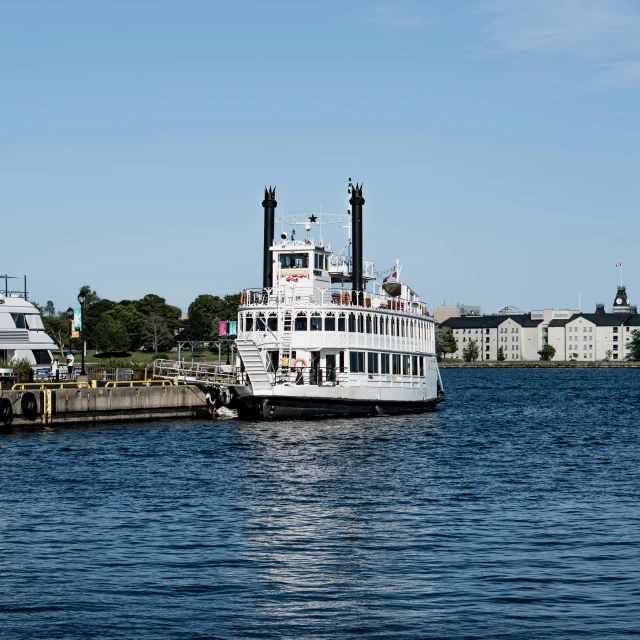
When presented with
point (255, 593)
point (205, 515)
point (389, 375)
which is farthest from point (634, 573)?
point (389, 375)

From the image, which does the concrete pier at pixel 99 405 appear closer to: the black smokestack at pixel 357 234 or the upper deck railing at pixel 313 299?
the upper deck railing at pixel 313 299

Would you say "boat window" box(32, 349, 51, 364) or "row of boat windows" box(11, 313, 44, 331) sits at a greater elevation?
"row of boat windows" box(11, 313, 44, 331)

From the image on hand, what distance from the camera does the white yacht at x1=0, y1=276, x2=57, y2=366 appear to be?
6919 cm

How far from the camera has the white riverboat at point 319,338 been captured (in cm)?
5666

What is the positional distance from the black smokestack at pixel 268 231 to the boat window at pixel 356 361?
7526mm

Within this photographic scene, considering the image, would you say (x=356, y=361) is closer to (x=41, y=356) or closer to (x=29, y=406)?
(x=29, y=406)

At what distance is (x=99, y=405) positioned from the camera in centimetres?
5566

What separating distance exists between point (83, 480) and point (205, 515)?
25.1ft

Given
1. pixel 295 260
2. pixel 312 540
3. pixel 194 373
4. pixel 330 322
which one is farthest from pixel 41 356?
pixel 312 540

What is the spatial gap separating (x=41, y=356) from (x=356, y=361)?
2457 cm

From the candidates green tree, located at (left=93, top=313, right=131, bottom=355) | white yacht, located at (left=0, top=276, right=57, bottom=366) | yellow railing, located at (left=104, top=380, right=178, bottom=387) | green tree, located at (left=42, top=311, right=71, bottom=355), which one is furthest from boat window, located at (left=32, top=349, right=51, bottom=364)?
green tree, located at (left=93, top=313, right=131, bottom=355)

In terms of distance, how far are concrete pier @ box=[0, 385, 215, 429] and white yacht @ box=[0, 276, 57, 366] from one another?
13.3 metres

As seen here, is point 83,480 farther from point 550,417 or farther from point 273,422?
point 550,417

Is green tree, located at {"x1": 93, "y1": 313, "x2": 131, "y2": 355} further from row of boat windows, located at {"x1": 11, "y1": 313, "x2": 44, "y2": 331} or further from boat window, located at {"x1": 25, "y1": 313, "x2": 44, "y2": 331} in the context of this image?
boat window, located at {"x1": 25, "y1": 313, "x2": 44, "y2": 331}
